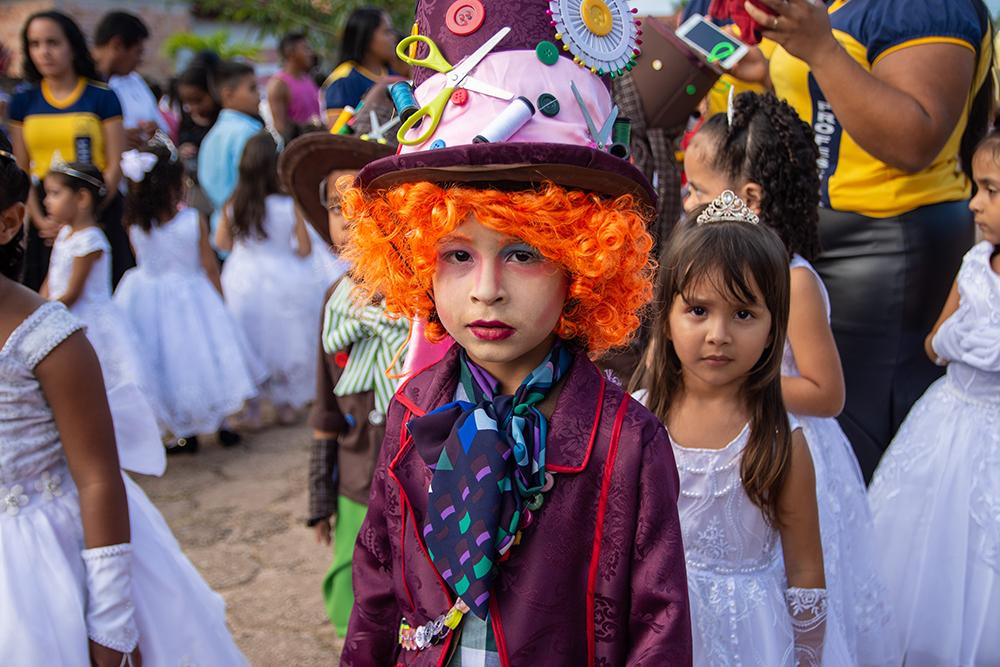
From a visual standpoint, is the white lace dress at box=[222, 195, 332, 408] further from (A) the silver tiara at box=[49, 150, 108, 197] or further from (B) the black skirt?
(B) the black skirt

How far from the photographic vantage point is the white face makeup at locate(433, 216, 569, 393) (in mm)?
1484

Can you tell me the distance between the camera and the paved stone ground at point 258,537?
3.50m

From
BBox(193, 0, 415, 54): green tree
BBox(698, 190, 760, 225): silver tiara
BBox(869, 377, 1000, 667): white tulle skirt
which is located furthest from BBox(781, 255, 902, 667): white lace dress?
BBox(193, 0, 415, 54): green tree

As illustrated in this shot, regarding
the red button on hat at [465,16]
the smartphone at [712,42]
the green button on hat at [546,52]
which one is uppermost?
the smartphone at [712,42]

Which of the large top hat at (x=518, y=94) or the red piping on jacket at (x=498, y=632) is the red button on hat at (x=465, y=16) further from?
the red piping on jacket at (x=498, y=632)

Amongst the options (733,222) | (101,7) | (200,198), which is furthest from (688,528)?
(101,7)

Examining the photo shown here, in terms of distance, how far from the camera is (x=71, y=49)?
5.68 m

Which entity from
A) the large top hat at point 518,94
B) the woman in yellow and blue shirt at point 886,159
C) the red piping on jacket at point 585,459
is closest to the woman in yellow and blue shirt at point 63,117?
the woman in yellow and blue shirt at point 886,159

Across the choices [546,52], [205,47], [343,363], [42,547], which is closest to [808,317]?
[546,52]

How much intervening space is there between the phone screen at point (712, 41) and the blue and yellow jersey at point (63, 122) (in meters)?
4.39

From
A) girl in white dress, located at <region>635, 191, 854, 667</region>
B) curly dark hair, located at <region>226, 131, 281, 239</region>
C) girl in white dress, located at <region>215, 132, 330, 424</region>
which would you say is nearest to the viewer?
girl in white dress, located at <region>635, 191, 854, 667</region>

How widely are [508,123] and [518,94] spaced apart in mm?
86

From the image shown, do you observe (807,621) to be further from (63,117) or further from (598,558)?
(63,117)

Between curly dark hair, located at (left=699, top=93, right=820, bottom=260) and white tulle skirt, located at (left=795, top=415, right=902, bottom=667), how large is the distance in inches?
19.9
